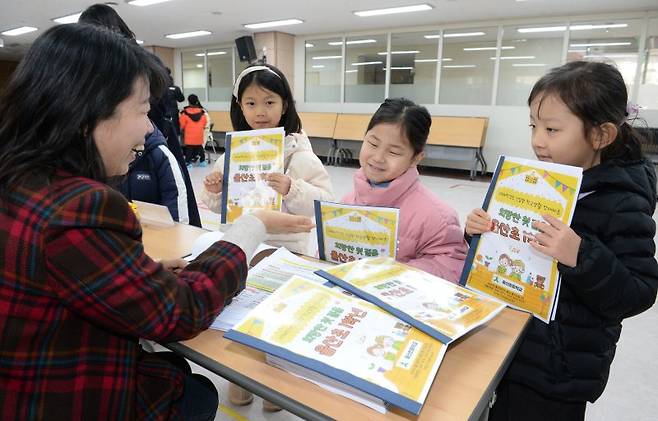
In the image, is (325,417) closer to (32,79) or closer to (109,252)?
(109,252)

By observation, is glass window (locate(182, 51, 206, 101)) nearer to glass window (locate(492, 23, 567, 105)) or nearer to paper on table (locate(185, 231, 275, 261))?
glass window (locate(492, 23, 567, 105))

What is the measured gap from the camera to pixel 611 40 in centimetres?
704

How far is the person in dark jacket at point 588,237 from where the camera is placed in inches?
35.6

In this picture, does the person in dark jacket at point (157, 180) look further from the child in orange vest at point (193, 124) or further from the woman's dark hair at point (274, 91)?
the child in orange vest at point (193, 124)

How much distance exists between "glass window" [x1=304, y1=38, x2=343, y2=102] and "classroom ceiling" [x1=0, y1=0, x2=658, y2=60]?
40cm

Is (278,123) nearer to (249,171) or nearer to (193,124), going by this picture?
(249,171)

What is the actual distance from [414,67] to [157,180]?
26.0ft

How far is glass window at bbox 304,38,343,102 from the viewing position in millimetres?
9844

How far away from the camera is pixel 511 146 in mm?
7867

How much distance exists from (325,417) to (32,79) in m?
0.74

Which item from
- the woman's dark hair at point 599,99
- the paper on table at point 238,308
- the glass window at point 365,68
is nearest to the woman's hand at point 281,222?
the paper on table at point 238,308

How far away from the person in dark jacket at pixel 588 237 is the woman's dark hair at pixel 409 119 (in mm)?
384

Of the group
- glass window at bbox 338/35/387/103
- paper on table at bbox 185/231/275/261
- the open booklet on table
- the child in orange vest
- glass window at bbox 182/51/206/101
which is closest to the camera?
the open booklet on table

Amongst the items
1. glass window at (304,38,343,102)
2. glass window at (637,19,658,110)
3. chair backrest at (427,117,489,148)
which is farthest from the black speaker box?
glass window at (637,19,658,110)
